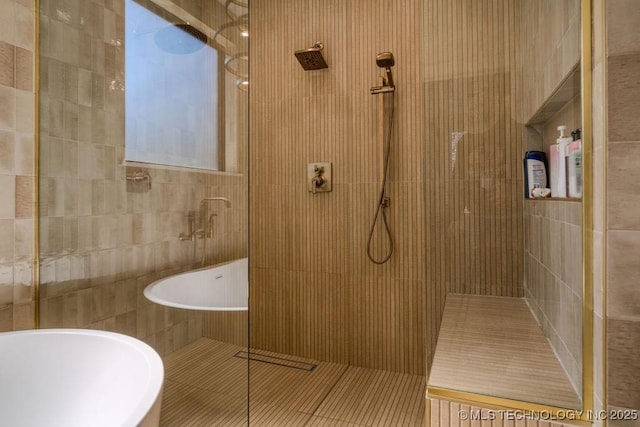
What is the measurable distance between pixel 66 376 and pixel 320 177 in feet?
5.67

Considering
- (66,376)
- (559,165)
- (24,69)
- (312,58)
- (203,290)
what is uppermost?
(312,58)

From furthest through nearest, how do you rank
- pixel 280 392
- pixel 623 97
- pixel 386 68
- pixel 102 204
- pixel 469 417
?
pixel 386 68
pixel 280 392
pixel 102 204
pixel 469 417
pixel 623 97

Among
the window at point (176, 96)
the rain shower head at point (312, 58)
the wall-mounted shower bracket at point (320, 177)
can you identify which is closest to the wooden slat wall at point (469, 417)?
the window at point (176, 96)

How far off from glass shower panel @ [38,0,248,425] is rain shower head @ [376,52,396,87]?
3.20 feet

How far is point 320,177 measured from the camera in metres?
2.42

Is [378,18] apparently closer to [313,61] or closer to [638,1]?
[313,61]

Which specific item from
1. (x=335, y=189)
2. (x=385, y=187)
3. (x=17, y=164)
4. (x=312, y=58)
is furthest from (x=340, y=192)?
(x=17, y=164)

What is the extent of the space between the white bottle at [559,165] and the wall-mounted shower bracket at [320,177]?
4.51 feet

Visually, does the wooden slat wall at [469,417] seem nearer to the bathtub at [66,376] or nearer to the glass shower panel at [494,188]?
the glass shower panel at [494,188]

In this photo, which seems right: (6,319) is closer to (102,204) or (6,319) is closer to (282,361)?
(102,204)

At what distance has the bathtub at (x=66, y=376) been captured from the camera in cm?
107

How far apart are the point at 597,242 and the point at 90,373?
5.33 feet

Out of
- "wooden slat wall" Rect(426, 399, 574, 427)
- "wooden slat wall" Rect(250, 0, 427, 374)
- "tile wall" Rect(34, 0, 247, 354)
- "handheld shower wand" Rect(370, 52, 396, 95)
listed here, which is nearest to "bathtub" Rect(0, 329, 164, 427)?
"tile wall" Rect(34, 0, 247, 354)

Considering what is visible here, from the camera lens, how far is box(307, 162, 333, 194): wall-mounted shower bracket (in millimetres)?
2406
